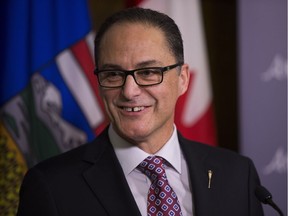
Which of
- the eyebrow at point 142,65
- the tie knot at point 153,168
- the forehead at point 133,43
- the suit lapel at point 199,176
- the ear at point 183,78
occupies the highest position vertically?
the forehead at point 133,43

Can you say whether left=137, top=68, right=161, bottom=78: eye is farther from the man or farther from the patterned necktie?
the patterned necktie

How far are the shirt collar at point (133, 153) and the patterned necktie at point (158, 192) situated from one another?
0.07ft

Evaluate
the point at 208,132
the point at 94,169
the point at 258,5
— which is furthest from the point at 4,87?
the point at 258,5

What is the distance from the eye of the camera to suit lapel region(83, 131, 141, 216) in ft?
3.62

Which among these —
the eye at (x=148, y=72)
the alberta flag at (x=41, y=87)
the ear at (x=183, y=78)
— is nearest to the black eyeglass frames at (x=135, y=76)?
the eye at (x=148, y=72)

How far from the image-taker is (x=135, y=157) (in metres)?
1.20

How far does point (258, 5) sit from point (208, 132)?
71cm

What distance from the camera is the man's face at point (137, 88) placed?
1.13m

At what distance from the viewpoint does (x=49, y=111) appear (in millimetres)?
1882

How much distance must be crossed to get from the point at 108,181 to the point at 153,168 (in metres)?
0.14

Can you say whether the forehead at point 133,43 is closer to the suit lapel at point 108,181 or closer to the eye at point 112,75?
the eye at point 112,75

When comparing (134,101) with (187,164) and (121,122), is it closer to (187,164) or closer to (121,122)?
(121,122)

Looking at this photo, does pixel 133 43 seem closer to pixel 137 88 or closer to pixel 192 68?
pixel 137 88

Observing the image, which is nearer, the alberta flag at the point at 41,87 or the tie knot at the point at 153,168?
the tie knot at the point at 153,168
